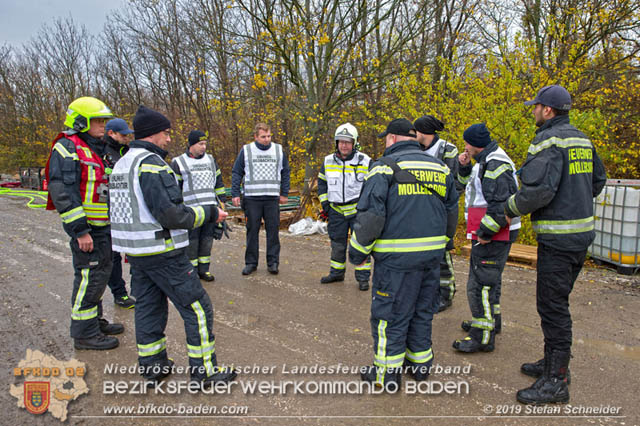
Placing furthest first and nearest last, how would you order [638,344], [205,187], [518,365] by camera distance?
[205,187], [638,344], [518,365]

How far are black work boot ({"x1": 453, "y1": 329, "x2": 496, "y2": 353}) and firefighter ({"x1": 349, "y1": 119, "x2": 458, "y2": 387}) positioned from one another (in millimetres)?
746

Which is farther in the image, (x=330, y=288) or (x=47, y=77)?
(x=47, y=77)

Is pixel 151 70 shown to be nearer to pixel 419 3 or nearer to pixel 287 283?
pixel 419 3

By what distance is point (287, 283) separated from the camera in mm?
5742

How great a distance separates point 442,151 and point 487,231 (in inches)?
55.2

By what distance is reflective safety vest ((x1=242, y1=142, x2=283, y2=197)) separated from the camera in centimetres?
597

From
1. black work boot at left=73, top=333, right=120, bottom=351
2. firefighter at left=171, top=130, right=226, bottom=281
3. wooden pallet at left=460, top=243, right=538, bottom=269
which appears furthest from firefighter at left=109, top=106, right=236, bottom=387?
wooden pallet at left=460, top=243, right=538, bottom=269

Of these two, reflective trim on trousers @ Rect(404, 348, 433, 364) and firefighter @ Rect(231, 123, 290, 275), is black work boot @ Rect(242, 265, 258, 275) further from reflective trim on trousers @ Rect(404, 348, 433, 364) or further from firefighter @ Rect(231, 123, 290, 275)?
reflective trim on trousers @ Rect(404, 348, 433, 364)

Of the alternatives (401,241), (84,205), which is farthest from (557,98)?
(84,205)

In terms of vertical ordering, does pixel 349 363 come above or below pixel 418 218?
below

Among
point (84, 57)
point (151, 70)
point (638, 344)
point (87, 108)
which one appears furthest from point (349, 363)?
point (84, 57)

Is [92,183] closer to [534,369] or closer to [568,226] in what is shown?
[568,226]

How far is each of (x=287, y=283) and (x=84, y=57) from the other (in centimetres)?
3038

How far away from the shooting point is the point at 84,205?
12.8ft
